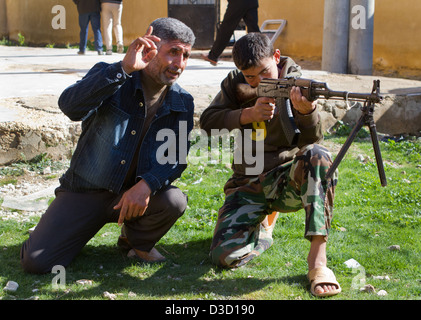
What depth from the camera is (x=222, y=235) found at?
3.60m

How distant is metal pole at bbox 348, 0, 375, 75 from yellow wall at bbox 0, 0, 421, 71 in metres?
1.26

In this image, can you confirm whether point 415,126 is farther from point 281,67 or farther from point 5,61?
point 5,61

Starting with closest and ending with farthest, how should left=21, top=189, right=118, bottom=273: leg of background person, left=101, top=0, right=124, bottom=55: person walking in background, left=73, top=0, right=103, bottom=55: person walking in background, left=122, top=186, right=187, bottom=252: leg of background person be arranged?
left=21, top=189, right=118, bottom=273: leg of background person → left=122, top=186, right=187, bottom=252: leg of background person → left=101, top=0, right=124, bottom=55: person walking in background → left=73, top=0, right=103, bottom=55: person walking in background

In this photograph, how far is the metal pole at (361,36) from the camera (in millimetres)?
9438

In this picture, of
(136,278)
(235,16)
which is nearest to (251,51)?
(136,278)

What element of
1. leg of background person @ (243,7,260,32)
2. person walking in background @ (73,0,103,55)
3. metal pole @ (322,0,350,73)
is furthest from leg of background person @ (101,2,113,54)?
metal pole @ (322,0,350,73)

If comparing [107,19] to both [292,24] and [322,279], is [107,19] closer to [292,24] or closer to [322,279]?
[292,24]

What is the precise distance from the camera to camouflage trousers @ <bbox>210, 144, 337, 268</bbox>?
10.6 ft

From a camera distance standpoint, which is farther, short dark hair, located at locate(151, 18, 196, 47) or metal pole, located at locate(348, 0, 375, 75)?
metal pole, located at locate(348, 0, 375, 75)

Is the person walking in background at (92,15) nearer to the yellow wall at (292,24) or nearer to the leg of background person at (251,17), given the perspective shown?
the yellow wall at (292,24)

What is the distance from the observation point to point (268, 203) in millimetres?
3645

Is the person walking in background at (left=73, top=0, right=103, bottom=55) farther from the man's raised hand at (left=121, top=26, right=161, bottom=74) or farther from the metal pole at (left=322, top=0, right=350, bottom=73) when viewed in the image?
the man's raised hand at (left=121, top=26, right=161, bottom=74)

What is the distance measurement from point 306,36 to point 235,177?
356 inches

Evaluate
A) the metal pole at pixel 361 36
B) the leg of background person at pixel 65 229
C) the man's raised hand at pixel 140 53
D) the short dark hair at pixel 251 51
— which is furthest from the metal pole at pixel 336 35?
the leg of background person at pixel 65 229
